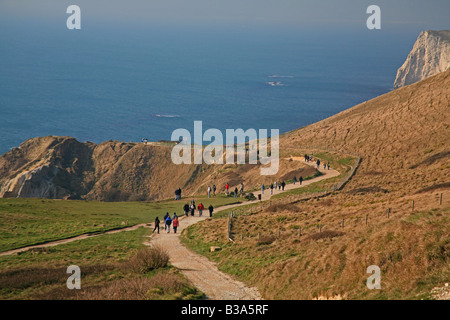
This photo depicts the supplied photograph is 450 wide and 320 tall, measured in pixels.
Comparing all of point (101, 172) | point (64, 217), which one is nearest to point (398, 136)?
point (64, 217)

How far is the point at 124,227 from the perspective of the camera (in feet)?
128

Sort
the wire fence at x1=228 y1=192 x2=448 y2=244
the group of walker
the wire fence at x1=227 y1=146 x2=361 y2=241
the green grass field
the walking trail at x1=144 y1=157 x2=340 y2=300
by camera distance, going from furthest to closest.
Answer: the wire fence at x1=227 y1=146 x2=361 y2=241, the group of walker, the green grass field, the wire fence at x1=228 y1=192 x2=448 y2=244, the walking trail at x1=144 y1=157 x2=340 y2=300

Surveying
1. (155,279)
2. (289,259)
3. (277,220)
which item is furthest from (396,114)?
(155,279)

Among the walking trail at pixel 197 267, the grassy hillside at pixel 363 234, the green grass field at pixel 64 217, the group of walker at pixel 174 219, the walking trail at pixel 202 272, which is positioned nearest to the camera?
the grassy hillside at pixel 363 234

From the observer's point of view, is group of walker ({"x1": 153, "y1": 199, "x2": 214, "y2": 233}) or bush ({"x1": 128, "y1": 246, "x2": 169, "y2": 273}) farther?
group of walker ({"x1": 153, "y1": 199, "x2": 214, "y2": 233})

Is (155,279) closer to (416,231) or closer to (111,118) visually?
(416,231)

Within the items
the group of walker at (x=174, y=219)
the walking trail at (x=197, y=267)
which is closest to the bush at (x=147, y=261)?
the walking trail at (x=197, y=267)

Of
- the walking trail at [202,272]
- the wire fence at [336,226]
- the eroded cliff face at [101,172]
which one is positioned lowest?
the walking trail at [202,272]

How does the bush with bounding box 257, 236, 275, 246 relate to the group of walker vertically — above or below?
below

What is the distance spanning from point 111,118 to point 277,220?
153 meters

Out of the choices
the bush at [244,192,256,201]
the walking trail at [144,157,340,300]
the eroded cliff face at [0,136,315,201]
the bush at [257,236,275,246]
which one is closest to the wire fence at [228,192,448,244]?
the bush at [257,236,275,246]

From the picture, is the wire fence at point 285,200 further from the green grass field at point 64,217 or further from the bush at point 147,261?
the bush at point 147,261

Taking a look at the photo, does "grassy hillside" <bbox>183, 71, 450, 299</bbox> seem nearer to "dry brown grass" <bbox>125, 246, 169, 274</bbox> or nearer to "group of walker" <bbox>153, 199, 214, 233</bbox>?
"group of walker" <bbox>153, 199, 214, 233</bbox>

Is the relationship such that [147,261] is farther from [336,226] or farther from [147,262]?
[336,226]
